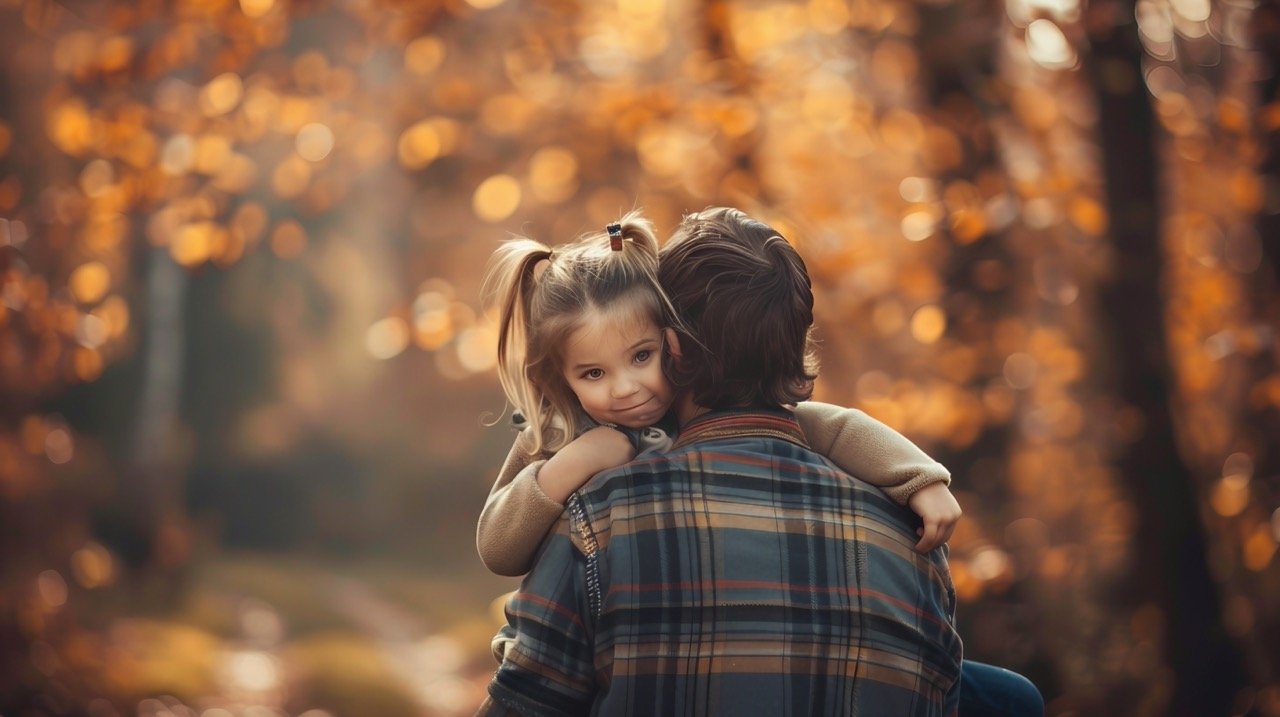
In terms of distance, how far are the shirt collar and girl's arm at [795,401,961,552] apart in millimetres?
84

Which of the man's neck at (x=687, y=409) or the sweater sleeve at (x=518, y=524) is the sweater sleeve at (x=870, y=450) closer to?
the man's neck at (x=687, y=409)

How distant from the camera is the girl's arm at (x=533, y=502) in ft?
5.14

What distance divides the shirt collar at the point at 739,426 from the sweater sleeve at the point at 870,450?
9cm

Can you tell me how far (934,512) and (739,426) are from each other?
277mm

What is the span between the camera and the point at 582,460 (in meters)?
1.60

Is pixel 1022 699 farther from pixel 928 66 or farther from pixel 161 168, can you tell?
pixel 161 168

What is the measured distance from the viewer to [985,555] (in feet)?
14.6

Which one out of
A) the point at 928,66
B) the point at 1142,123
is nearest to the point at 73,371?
the point at 928,66

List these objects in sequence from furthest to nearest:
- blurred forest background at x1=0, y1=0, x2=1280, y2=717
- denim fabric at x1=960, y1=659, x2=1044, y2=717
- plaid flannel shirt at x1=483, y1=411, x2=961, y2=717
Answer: blurred forest background at x1=0, y1=0, x2=1280, y2=717
denim fabric at x1=960, y1=659, x2=1044, y2=717
plaid flannel shirt at x1=483, y1=411, x2=961, y2=717

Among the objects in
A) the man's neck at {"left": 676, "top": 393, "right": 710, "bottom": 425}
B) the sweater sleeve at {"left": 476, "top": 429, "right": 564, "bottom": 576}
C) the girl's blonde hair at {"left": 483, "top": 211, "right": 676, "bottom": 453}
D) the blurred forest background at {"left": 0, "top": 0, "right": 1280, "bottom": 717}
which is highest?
the blurred forest background at {"left": 0, "top": 0, "right": 1280, "bottom": 717}

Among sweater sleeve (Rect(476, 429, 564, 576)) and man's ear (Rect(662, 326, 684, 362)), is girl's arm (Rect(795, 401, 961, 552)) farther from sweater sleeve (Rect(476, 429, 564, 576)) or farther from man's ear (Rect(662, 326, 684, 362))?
sweater sleeve (Rect(476, 429, 564, 576))

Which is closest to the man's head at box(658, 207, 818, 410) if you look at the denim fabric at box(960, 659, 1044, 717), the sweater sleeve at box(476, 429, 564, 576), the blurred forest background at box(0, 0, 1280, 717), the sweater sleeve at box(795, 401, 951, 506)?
the sweater sleeve at box(795, 401, 951, 506)

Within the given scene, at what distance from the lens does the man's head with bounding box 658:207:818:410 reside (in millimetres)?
1567

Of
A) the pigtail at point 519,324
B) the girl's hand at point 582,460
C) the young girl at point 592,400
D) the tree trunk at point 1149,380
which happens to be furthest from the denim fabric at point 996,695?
the tree trunk at point 1149,380
